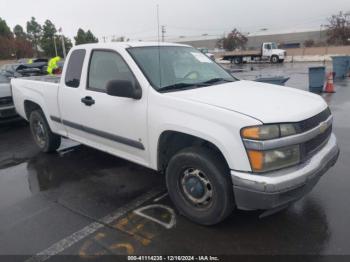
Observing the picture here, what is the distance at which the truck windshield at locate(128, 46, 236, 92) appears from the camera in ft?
12.3

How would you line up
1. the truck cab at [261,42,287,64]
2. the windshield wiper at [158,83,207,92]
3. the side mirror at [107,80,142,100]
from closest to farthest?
the side mirror at [107,80,142,100] → the windshield wiper at [158,83,207,92] → the truck cab at [261,42,287,64]

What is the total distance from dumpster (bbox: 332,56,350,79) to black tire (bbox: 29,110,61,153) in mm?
14682

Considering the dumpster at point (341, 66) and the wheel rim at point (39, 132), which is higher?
the dumpster at point (341, 66)

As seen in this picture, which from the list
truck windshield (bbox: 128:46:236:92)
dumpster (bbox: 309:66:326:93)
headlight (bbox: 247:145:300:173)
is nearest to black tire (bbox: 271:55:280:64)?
dumpster (bbox: 309:66:326:93)

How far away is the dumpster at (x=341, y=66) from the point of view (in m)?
16.0

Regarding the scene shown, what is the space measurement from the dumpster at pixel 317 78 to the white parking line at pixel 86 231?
9793 millimetres

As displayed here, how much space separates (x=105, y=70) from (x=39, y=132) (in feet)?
8.33

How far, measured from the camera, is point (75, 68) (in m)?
4.65

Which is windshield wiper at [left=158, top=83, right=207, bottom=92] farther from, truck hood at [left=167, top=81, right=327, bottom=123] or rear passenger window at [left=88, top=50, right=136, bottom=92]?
rear passenger window at [left=88, top=50, right=136, bottom=92]

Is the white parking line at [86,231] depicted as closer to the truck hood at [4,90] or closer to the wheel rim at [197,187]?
the wheel rim at [197,187]

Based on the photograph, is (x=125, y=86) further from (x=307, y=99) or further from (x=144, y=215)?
(x=307, y=99)

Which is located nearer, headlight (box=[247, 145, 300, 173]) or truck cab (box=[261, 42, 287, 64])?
headlight (box=[247, 145, 300, 173])

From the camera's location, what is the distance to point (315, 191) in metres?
4.04

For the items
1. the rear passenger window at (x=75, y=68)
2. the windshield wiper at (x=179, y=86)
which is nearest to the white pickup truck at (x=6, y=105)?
the rear passenger window at (x=75, y=68)
